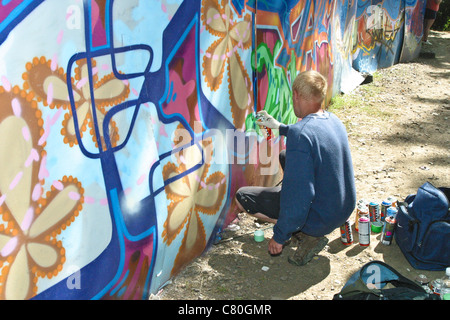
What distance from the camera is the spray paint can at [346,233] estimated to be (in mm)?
4027

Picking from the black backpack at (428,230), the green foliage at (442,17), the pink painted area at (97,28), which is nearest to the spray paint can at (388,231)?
the black backpack at (428,230)

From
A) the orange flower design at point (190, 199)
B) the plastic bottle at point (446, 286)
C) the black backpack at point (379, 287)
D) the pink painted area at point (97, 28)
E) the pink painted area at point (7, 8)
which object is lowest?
the plastic bottle at point (446, 286)

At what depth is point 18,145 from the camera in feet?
6.75

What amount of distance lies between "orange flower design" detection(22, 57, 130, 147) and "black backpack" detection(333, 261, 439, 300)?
5.53 ft

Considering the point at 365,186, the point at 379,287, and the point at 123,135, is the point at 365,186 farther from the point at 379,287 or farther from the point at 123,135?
the point at 123,135

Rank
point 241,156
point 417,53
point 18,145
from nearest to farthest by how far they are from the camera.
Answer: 1. point 18,145
2. point 241,156
3. point 417,53

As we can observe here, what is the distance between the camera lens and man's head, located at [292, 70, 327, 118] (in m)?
3.42

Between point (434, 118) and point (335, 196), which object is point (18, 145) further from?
point (434, 118)

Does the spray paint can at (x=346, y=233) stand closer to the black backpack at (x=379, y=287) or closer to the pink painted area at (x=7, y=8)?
the black backpack at (x=379, y=287)

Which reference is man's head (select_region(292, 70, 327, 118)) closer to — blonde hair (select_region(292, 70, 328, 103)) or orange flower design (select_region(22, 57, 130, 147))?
blonde hair (select_region(292, 70, 328, 103))

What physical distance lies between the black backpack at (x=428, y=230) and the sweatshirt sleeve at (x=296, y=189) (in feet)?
3.06

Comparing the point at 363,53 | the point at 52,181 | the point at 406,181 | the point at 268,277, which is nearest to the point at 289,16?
the point at 406,181

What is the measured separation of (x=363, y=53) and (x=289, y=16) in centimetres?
430

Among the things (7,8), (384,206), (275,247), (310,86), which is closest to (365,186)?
(384,206)
